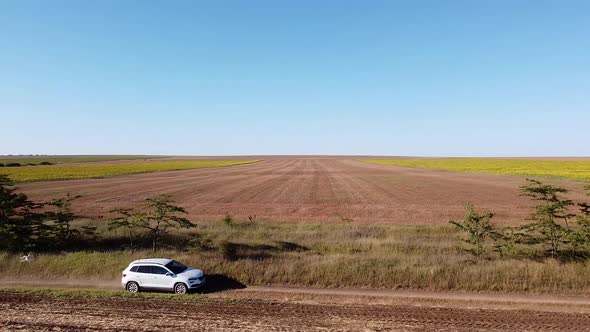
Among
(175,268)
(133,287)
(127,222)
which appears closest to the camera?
(133,287)

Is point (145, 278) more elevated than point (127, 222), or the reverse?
point (127, 222)

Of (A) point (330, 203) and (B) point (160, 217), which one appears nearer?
(B) point (160, 217)

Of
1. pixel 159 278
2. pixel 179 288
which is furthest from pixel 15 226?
pixel 179 288

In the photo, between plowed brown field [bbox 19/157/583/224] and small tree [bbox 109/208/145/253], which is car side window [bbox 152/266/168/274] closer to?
small tree [bbox 109/208/145/253]

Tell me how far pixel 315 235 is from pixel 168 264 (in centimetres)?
1202

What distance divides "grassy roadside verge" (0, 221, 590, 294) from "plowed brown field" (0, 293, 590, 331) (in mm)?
3149

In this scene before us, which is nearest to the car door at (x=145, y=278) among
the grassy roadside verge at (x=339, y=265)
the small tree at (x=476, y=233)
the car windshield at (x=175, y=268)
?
the car windshield at (x=175, y=268)

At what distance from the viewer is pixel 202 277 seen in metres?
18.1

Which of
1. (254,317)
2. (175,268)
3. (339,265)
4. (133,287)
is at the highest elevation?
(175,268)

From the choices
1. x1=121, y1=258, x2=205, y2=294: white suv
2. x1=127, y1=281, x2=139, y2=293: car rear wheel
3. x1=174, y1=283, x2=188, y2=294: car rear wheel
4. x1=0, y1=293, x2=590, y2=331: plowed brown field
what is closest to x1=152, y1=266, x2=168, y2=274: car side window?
x1=121, y1=258, x2=205, y2=294: white suv

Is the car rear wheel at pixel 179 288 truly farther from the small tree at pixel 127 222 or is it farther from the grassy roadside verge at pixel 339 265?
the small tree at pixel 127 222

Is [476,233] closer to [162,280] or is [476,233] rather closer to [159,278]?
[162,280]

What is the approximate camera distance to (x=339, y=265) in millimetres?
19828

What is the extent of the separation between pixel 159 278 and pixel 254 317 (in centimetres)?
588
